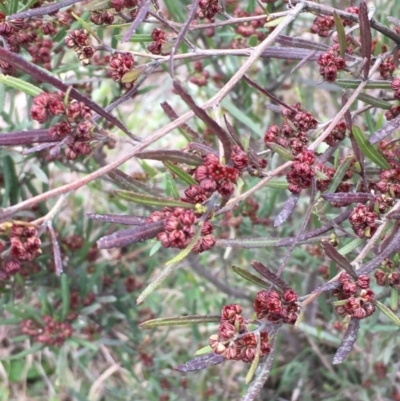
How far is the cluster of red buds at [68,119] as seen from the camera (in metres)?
0.55

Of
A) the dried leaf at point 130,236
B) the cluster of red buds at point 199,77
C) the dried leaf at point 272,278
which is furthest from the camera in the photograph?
the cluster of red buds at point 199,77

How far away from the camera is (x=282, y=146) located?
2.36ft

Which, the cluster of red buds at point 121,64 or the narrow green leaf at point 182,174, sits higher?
the cluster of red buds at point 121,64

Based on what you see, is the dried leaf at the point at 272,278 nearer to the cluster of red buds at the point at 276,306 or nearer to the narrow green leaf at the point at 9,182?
the cluster of red buds at the point at 276,306

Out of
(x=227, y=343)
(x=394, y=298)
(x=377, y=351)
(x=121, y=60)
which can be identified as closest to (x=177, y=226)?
(x=227, y=343)

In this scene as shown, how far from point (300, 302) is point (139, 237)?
25 centimetres

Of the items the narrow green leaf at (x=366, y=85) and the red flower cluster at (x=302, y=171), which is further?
the narrow green leaf at (x=366, y=85)

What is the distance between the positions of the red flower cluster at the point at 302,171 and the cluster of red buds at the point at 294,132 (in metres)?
0.05

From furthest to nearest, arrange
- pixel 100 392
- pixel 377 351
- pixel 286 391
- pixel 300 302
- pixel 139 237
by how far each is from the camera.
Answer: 1. pixel 100 392
2. pixel 286 391
3. pixel 377 351
4. pixel 300 302
5. pixel 139 237

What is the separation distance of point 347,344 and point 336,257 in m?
0.10

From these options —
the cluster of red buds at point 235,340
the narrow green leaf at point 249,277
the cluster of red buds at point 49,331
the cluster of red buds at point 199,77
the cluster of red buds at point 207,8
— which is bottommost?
the cluster of red buds at point 49,331

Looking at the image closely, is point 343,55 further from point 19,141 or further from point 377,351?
point 377,351

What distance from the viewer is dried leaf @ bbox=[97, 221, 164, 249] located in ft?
1.70

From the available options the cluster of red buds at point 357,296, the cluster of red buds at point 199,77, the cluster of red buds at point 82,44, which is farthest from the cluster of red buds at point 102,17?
the cluster of red buds at point 199,77
